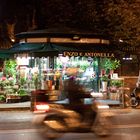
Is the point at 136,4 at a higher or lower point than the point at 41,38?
higher

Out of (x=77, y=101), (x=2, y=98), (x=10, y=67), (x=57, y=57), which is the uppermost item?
(x=57, y=57)

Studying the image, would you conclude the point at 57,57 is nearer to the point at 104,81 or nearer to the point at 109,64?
the point at 104,81

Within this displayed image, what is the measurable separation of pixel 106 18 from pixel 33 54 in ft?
18.2

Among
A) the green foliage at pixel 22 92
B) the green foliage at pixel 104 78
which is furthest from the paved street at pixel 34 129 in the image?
the green foliage at pixel 104 78

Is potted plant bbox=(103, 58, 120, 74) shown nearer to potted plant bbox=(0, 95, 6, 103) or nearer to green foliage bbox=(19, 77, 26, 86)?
green foliage bbox=(19, 77, 26, 86)

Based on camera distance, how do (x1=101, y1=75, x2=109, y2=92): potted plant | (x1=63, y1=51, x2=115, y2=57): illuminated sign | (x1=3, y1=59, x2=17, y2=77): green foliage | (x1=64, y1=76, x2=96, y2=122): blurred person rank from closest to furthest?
1. (x1=64, y1=76, x2=96, y2=122): blurred person
2. (x1=63, y1=51, x2=115, y2=57): illuminated sign
3. (x1=3, y1=59, x2=17, y2=77): green foliage
4. (x1=101, y1=75, x2=109, y2=92): potted plant

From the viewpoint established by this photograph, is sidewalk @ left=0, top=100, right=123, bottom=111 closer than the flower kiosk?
Yes

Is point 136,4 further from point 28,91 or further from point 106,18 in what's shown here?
point 28,91

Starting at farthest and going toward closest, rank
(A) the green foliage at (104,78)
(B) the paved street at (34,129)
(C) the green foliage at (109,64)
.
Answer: (C) the green foliage at (109,64)
(A) the green foliage at (104,78)
(B) the paved street at (34,129)

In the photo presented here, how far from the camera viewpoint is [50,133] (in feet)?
38.6

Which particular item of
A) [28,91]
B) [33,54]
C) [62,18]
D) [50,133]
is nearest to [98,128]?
[50,133]

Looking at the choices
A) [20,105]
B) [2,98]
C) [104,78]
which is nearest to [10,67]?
[2,98]

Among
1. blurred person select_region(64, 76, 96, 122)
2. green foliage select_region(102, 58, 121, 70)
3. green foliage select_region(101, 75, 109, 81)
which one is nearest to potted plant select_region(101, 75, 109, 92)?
green foliage select_region(101, 75, 109, 81)

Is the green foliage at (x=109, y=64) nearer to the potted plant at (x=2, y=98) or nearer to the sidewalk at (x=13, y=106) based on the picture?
the sidewalk at (x=13, y=106)
